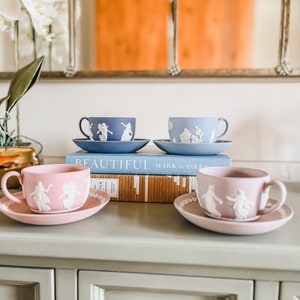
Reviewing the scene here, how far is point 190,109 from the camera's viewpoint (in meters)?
0.79

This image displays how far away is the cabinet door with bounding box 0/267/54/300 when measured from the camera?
0.41 m

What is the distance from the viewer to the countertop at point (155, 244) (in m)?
0.37

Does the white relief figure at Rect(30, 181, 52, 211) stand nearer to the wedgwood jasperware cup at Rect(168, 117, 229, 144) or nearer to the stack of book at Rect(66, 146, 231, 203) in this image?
the stack of book at Rect(66, 146, 231, 203)

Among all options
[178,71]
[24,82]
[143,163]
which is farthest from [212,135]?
[24,82]

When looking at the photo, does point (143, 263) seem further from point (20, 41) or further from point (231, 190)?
point (20, 41)

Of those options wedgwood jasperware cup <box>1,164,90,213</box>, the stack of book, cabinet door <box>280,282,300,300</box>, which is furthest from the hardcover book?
cabinet door <box>280,282,300,300</box>

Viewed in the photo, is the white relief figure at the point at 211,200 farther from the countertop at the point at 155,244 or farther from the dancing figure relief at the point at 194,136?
the dancing figure relief at the point at 194,136

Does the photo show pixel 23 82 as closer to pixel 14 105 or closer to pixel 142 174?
pixel 14 105

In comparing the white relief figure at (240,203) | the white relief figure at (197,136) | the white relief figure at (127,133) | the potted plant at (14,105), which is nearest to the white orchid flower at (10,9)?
the potted plant at (14,105)

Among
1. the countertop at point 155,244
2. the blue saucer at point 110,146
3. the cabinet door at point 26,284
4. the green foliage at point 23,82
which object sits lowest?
the cabinet door at point 26,284

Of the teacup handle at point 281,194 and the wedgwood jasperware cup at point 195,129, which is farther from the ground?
the wedgwood jasperware cup at point 195,129

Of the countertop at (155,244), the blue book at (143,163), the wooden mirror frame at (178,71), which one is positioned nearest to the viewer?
the countertop at (155,244)

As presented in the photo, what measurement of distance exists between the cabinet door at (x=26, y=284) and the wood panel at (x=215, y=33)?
1.79 ft

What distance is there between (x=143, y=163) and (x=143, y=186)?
39mm
